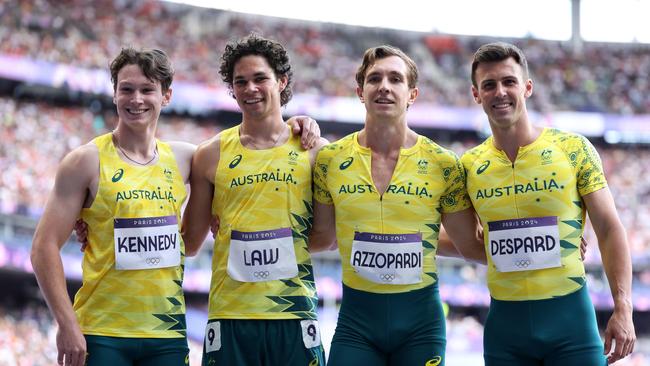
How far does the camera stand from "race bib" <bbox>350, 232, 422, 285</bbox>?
388 cm

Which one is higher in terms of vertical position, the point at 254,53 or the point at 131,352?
the point at 254,53

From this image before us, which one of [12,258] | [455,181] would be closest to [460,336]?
[12,258]

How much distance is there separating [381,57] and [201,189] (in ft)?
3.90

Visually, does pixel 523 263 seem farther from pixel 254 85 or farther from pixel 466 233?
pixel 254 85

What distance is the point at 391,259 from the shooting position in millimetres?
3881

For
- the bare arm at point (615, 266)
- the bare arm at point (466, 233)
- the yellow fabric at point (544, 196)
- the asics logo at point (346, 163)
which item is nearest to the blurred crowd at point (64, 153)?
the asics logo at point (346, 163)

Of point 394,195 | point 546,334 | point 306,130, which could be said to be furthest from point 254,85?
point 546,334

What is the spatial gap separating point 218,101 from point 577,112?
1242cm

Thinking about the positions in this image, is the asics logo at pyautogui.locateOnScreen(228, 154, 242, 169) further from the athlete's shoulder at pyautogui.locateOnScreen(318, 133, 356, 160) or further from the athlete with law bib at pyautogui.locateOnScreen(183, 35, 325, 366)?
the athlete's shoulder at pyautogui.locateOnScreen(318, 133, 356, 160)

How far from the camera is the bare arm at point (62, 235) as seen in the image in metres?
3.68

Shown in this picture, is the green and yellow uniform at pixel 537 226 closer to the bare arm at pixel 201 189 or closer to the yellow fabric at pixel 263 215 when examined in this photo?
the yellow fabric at pixel 263 215

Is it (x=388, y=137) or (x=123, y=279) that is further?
(x=388, y=137)

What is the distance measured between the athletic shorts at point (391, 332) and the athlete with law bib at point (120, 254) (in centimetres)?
82

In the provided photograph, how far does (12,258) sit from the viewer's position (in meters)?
17.2
